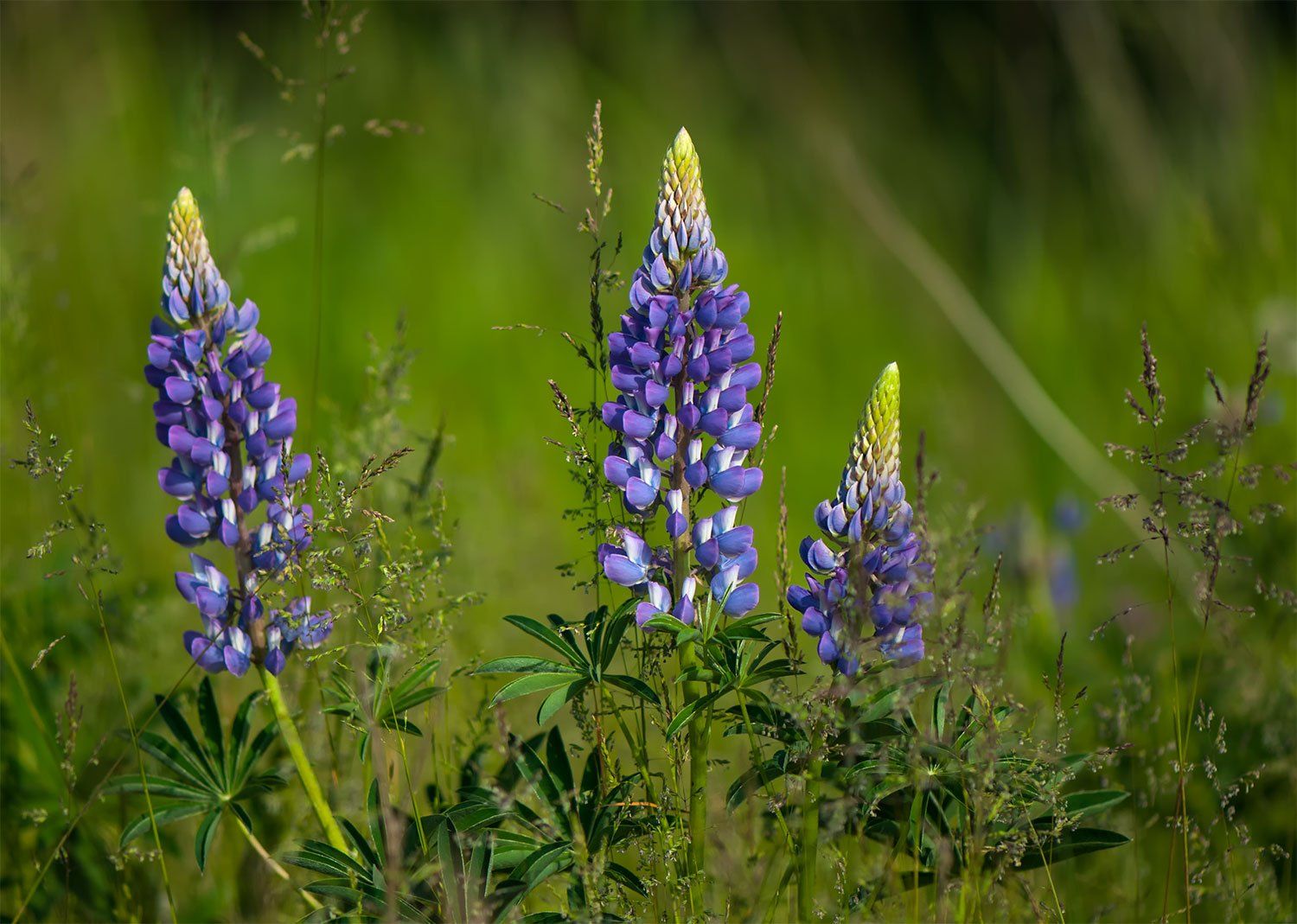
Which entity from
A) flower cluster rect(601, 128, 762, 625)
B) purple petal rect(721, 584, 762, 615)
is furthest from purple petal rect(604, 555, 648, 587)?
purple petal rect(721, 584, 762, 615)

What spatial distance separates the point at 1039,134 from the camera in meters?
5.88

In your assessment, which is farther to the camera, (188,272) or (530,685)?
(188,272)

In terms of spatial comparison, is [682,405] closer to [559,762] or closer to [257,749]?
[559,762]

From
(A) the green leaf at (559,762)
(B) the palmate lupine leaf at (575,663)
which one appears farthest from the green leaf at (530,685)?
(A) the green leaf at (559,762)

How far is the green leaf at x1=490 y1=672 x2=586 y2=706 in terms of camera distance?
137 cm

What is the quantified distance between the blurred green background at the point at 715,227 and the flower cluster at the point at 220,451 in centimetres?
68

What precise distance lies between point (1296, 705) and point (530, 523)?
161cm

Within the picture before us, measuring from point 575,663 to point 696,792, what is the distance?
0.21 meters

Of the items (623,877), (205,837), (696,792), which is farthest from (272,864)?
(696,792)

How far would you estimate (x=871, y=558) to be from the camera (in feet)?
4.71

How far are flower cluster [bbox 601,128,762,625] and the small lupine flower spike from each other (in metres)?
0.10

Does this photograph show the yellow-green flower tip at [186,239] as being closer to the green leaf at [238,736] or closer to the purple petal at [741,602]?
the green leaf at [238,736]

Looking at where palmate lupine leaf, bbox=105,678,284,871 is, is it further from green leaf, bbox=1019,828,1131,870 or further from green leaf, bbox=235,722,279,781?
green leaf, bbox=1019,828,1131,870

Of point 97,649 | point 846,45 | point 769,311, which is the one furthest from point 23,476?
point 846,45
